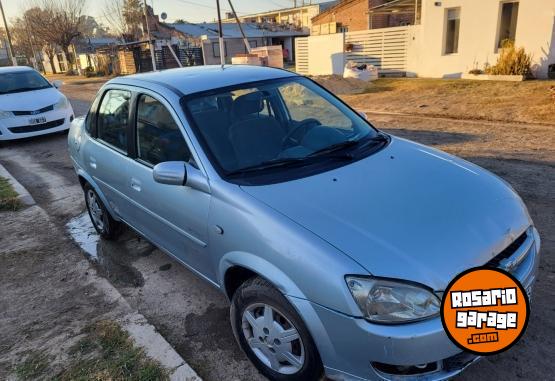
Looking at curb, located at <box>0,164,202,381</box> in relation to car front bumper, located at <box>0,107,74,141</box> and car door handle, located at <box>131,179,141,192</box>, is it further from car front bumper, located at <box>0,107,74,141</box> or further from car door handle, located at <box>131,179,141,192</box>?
car front bumper, located at <box>0,107,74,141</box>

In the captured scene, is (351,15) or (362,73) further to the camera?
(351,15)

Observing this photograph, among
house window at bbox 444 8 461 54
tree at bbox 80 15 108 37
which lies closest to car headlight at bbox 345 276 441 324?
house window at bbox 444 8 461 54

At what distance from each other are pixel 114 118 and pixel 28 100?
727 cm

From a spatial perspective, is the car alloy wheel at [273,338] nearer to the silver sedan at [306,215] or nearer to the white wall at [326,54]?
the silver sedan at [306,215]

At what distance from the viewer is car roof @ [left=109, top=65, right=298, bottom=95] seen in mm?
3246

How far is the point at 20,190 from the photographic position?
640cm

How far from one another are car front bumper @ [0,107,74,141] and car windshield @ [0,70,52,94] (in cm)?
96

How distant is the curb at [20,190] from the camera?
5.96 metres

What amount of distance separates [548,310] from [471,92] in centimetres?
1000

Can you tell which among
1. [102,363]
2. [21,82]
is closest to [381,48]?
[21,82]

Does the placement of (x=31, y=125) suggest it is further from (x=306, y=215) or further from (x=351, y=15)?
(x=351, y=15)

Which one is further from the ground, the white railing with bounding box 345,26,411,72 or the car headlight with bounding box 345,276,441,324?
the white railing with bounding box 345,26,411,72

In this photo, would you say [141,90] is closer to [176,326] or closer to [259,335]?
[176,326]

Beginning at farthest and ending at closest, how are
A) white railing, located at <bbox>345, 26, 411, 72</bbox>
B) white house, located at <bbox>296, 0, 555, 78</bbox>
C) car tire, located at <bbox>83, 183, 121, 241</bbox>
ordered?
1. white railing, located at <bbox>345, 26, 411, 72</bbox>
2. white house, located at <bbox>296, 0, 555, 78</bbox>
3. car tire, located at <bbox>83, 183, 121, 241</bbox>
